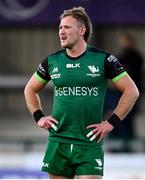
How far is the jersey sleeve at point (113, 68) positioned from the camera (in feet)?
18.9

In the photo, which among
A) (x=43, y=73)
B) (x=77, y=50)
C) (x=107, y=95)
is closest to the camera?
(x=77, y=50)

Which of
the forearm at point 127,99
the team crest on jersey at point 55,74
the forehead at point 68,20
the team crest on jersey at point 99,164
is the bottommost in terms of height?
the team crest on jersey at point 99,164

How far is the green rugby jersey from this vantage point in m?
5.75

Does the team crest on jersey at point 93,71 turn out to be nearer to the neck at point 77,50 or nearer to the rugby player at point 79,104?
the rugby player at point 79,104

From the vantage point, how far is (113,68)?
577 cm

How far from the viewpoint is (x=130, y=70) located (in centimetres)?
1143

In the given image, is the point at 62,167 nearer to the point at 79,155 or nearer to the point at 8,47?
the point at 79,155

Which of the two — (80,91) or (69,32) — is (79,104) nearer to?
(80,91)

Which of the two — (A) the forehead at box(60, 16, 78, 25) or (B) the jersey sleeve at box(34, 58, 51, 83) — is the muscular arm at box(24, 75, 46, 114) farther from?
(A) the forehead at box(60, 16, 78, 25)

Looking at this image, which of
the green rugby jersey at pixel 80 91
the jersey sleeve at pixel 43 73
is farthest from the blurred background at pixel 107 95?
the green rugby jersey at pixel 80 91

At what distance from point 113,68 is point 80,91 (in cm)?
27

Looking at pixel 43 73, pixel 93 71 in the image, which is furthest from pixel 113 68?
pixel 43 73

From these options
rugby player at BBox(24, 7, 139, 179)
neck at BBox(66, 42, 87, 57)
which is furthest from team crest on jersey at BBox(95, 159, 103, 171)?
neck at BBox(66, 42, 87, 57)

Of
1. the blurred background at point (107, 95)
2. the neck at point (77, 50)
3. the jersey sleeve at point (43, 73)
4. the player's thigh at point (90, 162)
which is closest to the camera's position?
the player's thigh at point (90, 162)
